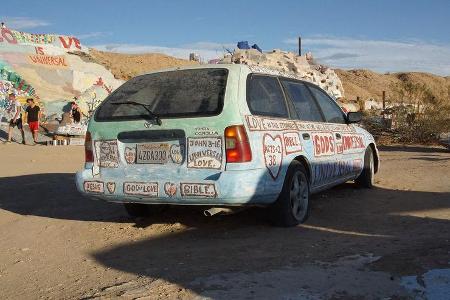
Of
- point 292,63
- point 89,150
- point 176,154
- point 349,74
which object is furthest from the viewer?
point 349,74

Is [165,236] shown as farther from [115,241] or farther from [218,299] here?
[218,299]

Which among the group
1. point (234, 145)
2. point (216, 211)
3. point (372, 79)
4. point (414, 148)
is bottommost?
point (216, 211)

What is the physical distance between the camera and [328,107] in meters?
7.44

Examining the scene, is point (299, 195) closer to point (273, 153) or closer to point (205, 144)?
A: point (273, 153)

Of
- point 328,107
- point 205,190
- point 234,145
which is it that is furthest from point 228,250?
point 328,107

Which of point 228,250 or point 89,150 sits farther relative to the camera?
point 89,150

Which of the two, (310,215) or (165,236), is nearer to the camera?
(165,236)

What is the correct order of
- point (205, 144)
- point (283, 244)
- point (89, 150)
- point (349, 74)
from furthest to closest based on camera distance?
point (349, 74)
point (89, 150)
point (205, 144)
point (283, 244)

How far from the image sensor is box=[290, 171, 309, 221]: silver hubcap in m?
5.89

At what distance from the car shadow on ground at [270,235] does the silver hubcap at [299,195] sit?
0.18 metres

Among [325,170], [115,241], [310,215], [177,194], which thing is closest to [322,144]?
[325,170]

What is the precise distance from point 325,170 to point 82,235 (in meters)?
2.91

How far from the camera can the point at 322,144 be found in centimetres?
667

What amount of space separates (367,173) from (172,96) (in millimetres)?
4089
